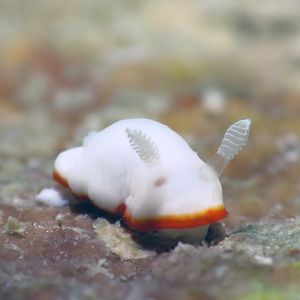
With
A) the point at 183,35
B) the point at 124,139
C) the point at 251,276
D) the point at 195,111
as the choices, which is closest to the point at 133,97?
the point at 195,111

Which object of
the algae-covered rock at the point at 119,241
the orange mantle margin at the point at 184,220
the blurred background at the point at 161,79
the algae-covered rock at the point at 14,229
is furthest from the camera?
the blurred background at the point at 161,79

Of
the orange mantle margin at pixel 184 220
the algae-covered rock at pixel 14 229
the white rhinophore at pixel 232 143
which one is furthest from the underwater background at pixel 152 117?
the white rhinophore at pixel 232 143

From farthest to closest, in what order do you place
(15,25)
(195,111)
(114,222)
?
(15,25), (195,111), (114,222)

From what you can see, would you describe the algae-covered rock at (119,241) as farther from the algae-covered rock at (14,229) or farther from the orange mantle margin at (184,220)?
the algae-covered rock at (14,229)

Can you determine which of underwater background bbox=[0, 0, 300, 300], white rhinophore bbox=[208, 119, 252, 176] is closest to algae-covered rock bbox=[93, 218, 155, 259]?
underwater background bbox=[0, 0, 300, 300]

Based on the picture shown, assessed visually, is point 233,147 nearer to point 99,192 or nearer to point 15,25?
point 99,192

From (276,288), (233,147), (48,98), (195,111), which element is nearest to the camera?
(276,288)

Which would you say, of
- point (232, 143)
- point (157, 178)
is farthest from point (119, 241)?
point (232, 143)

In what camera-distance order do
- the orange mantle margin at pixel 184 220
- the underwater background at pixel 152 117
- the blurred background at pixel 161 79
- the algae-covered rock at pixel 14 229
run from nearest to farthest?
the underwater background at pixel 152 117 < the orange mantle margin at pixel 184 220 < the algae-covered rock at pixel 14 229 < the blurred background at pixel 161 79
